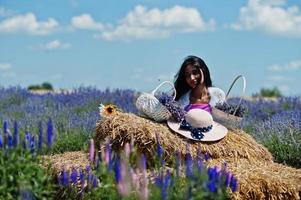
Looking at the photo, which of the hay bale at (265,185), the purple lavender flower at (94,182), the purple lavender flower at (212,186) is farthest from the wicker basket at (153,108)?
the purple lavender flower at (212,186)

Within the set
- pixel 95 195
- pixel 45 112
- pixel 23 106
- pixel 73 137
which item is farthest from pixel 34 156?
pixel 23 106

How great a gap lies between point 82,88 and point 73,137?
15.1ft

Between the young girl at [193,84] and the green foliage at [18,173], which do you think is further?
the young girl at [193,84]

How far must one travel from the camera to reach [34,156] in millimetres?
3902

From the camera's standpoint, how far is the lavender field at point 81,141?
3.67m

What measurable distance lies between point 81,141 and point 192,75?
1.86m

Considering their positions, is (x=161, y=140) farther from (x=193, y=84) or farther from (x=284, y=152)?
(x=284, y=152)

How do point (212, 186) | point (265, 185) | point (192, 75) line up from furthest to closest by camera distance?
point (192, 75), point (265, 185), point (212, 186)

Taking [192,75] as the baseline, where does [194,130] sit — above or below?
below

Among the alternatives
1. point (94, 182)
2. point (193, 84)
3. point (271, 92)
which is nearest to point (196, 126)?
point (193, 84)

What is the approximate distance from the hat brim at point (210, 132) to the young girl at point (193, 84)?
0.83 ft

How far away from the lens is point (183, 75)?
6188 mm

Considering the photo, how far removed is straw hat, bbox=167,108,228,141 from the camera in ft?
18.7

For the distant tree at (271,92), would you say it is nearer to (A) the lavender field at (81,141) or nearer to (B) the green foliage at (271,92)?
(B) the green foliage at (271,92)
